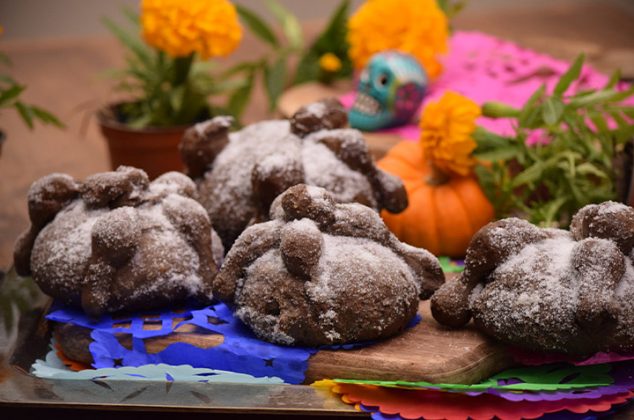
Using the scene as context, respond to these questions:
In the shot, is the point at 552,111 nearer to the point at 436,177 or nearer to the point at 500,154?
the point at 500,154

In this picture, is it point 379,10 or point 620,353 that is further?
point 379,10

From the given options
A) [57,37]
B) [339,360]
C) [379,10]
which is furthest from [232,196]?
[57,37]

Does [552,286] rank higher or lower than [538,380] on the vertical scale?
higher

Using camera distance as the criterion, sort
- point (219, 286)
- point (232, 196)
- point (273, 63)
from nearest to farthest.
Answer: point (219, 286), point (232, 196), point (273, 63)

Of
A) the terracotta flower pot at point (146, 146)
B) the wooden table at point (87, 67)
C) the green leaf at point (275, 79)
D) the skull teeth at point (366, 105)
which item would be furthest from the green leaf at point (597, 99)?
the green leaf at point (275, 79)

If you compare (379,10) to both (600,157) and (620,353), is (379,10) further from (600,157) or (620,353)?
(620,353)

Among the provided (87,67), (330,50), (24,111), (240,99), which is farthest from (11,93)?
(87,67)

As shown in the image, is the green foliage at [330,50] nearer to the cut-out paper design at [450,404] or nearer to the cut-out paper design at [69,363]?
the cut-out paper design at [69,363]
